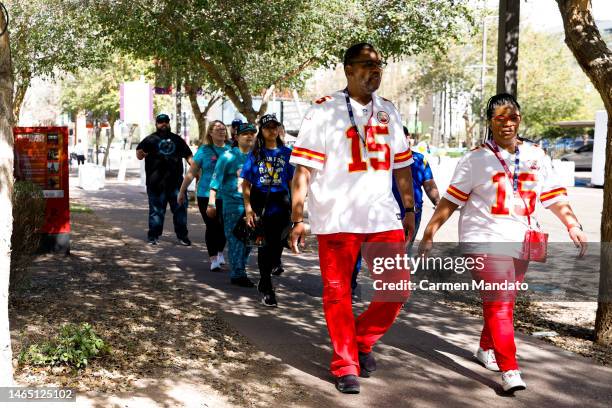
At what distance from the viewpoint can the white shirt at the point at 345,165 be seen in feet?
15.5

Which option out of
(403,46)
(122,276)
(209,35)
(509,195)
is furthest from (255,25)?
(509,195)

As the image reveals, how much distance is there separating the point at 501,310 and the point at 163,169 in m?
7.39

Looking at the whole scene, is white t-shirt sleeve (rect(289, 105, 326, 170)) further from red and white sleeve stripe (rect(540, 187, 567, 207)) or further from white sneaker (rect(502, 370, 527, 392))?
white sneaker (rect(502, 370, 527, 392))

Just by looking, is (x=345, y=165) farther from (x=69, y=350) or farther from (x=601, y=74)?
(x=601, y=74)

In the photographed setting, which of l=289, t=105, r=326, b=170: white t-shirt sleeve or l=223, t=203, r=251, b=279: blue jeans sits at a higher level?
l=289, t=105, r=326, b=170: white t-shirt sleeve

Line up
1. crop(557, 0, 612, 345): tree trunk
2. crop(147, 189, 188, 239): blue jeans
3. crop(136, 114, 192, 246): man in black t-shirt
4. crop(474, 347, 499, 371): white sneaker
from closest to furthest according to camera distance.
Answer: crop(474, 347, 499, 371): white sneaker, crop(557, 0, 612, 345): tree trunk, crop(136, 114, 192, 246): man in black t-shirt, crop(147, 189, 188, 239): blue jeans

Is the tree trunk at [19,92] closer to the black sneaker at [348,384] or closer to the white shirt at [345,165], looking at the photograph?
the white shirt at [345,165]

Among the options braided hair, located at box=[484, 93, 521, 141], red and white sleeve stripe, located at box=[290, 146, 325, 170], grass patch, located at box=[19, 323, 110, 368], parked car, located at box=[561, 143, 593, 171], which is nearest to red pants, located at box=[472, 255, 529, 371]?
braided hair, located at box=[484, 93, 521, 141]

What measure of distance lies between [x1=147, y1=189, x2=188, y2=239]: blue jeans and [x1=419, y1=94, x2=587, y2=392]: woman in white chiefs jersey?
6967mm

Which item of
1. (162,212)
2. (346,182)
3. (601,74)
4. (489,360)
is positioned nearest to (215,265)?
(162,212)

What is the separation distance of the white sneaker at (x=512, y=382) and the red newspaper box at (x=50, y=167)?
675cm

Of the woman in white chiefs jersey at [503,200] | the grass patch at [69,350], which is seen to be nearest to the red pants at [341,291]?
the woman in white chiefs jersey at [503,200]

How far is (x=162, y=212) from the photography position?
11484mm

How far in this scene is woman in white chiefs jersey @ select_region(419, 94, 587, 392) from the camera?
4707mm
